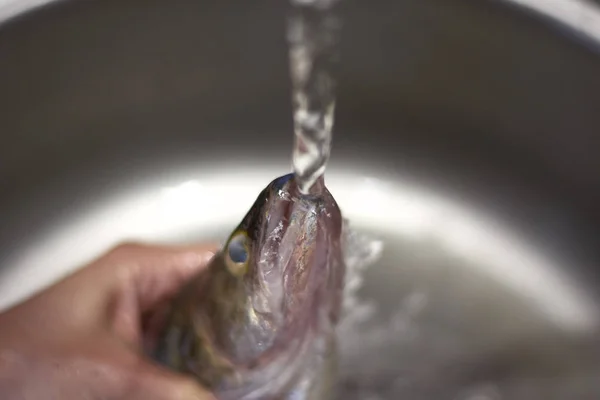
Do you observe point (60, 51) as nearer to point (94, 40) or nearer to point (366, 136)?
point (94, 40)

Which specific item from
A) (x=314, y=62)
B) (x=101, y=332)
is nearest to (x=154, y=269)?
(x=101, y=332)

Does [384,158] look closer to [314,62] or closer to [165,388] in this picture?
[314,62]

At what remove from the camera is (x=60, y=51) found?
23.7 inches

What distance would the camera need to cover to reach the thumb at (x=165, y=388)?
417mm

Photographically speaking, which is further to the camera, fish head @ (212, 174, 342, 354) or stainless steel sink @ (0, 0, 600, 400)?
stainless steel sink @ (0, 0, 600, 400)

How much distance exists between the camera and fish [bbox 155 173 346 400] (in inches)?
15.2

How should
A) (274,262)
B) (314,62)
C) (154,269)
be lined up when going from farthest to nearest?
(314,62), (154,269), (274,262)

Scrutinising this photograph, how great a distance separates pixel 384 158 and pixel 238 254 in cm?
33

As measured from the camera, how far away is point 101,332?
18.0 inches

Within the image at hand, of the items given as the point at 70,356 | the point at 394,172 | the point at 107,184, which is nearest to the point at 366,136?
the point at 394,172

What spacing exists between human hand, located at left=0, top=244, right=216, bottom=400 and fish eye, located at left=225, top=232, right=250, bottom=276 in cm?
8

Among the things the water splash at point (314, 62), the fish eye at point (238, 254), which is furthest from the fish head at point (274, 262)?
the water splash at point (314, 62)

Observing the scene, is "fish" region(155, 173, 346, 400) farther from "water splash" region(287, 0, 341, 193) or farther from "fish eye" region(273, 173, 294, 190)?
"water splash" region(287, 0, 341, 193)

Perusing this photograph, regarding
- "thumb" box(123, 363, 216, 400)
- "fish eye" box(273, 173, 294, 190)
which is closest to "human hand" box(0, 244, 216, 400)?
"thumb" box(123, 363, 216, 400)
